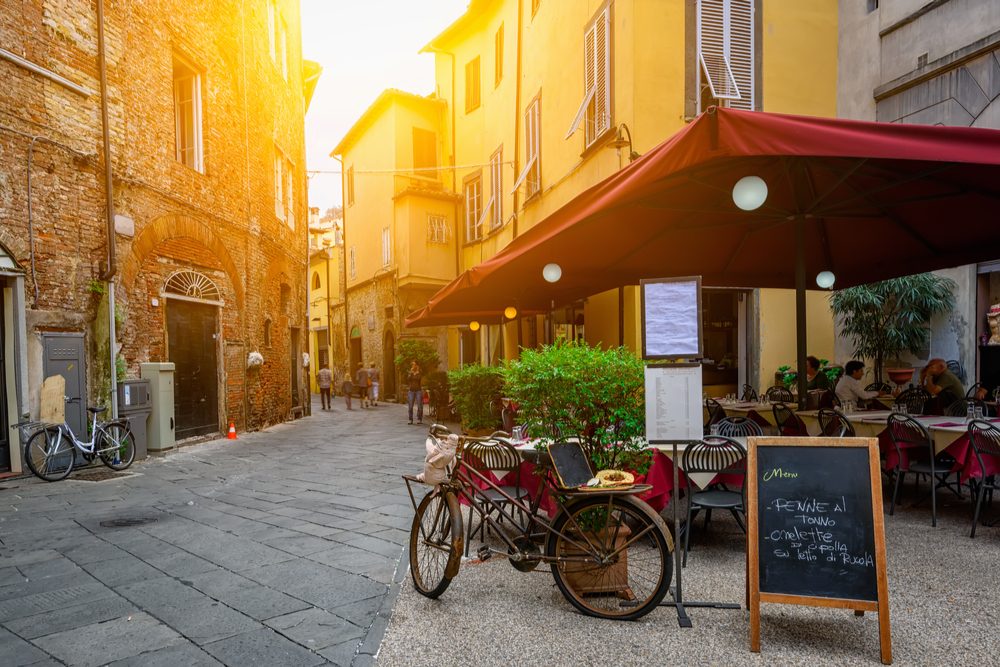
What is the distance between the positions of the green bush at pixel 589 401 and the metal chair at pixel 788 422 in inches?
114

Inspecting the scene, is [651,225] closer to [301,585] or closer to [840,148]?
[840,148]

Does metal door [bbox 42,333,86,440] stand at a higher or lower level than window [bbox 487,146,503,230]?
lower

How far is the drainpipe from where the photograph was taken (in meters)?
9.29

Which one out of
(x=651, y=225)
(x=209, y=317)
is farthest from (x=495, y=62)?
(x=651, y=225)

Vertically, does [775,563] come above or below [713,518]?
above

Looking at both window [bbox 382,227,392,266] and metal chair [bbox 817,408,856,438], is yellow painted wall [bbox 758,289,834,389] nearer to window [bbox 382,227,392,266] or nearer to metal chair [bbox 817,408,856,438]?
metal chair [bbox 817,408,856,438]

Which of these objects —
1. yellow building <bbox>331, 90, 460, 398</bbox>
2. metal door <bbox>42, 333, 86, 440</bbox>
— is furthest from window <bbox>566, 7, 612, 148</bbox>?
yellow building <bbox>331, 90, 460, 398</bbox>

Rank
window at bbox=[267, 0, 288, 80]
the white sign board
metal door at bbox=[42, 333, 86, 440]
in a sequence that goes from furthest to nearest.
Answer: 1. window at bbox=[267, 0, 288, 80]
2. metal door at bbox=[42, 333, 86, 440]
3. the white sign board

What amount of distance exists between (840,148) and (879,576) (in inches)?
80.5

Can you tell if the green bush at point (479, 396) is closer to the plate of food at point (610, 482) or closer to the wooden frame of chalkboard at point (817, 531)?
the plate of food at point (610, 482)

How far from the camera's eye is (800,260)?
5027 millimetres

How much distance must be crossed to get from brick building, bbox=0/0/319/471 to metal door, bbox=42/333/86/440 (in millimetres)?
27

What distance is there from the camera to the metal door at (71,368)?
840 centimetres

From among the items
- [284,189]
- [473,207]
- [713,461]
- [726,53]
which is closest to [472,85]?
[473,207]
